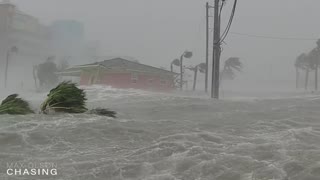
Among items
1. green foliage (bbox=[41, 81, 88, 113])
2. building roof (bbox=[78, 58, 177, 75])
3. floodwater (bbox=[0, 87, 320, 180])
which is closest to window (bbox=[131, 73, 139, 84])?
building roof (bbox=[78, 58, 177, 75])

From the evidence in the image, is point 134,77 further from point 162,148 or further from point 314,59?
point 314,59

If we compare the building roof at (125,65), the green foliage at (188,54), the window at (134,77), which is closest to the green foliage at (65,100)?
the building roof at (125,65)

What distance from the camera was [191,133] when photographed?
1149 cm

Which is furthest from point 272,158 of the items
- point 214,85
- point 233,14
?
point 214,85

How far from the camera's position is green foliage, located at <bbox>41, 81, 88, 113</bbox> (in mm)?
15289

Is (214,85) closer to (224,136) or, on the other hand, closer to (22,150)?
(224,136)

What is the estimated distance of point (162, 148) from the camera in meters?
9.54

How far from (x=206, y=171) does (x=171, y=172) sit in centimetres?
60

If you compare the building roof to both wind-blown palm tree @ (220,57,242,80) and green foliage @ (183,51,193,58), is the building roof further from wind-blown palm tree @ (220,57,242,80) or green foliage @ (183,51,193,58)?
wind-blown palm tree @ (220,57,242,80)

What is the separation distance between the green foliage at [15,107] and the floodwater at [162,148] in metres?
1.35

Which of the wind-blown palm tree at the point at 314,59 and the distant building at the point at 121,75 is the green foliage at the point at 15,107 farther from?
the wind-blown palm tree at the point at 314,59

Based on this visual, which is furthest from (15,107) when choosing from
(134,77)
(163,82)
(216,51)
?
(163,82)

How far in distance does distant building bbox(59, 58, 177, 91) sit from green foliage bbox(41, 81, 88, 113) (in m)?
27.4

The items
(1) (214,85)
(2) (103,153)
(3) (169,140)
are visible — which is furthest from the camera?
(1) (214,85)
